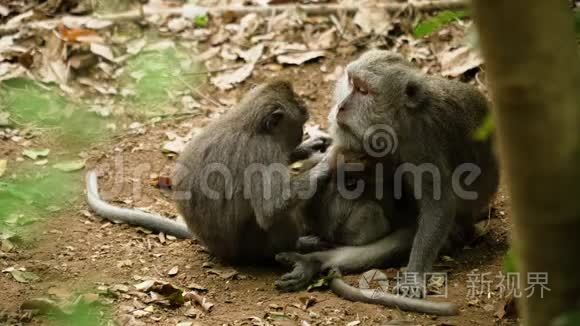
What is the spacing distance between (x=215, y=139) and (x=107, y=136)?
2456 mm

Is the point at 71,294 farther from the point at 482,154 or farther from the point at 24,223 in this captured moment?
the point at 482,154

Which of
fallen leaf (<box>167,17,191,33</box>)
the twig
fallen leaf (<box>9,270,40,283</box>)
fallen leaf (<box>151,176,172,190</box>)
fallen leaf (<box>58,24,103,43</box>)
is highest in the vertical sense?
the twig

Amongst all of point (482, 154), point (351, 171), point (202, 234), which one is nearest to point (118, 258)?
point (202, 234)

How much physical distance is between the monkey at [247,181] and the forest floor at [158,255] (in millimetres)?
278

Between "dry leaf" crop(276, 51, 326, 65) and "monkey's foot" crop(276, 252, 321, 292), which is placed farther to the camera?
"dry leaf" crop(276, 51, 326, 65)

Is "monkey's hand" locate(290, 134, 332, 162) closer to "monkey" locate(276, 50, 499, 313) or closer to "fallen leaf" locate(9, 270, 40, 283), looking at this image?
"monkey" locate(276, 50, 499, 313)

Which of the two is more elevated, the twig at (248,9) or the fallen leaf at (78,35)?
the twig at (248,9)

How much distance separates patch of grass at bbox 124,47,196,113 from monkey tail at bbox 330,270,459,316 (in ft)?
11.3

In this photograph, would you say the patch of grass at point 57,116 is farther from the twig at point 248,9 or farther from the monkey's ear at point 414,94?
the monkey's ear at point 414,94

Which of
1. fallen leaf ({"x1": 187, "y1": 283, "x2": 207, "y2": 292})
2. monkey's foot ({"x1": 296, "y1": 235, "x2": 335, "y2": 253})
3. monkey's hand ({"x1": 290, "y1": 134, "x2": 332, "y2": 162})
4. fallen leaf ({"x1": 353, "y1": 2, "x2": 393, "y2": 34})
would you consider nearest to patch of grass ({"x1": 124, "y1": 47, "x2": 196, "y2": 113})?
monkey's hand ({"x1": 290, "y1": 134, "x2": 332, "y2": 162})

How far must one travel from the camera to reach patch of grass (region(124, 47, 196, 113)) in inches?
359

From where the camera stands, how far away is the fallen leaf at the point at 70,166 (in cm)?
799

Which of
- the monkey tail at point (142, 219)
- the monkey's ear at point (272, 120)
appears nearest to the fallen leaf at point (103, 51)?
the monkey tail at point (142, 219)

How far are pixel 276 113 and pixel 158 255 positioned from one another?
1550 mm
